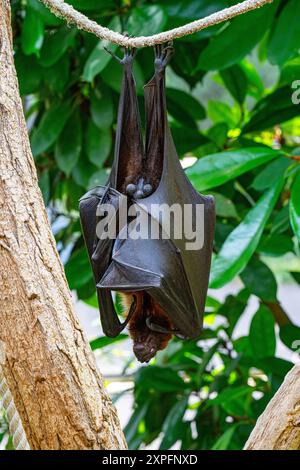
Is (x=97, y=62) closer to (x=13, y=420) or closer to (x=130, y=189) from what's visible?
(x=130, y=189)

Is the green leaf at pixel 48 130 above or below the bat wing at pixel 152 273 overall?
above

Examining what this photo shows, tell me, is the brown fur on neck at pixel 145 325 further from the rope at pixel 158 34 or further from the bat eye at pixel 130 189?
the rope at pixel 158 34

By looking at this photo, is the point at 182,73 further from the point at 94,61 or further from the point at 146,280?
the point at 146,280

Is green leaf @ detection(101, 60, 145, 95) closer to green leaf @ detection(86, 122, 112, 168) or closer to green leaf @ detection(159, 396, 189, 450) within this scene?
green leaf @ detection(86, 122, 112, 168)

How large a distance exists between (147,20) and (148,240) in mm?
1085

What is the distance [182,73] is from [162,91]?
1.50 m

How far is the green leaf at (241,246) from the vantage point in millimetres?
2064

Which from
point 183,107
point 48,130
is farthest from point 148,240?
point 183,107

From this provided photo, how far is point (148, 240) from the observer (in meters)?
1.75

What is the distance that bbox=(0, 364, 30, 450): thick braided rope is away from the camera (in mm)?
1349

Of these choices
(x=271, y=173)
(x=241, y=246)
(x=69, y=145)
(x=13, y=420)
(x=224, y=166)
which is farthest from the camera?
(x=69, y=145)

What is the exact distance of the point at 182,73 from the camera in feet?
10.6

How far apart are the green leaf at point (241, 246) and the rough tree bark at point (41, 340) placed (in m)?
0.69

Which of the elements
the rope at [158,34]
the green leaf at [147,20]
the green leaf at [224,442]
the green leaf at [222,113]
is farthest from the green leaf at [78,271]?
the rope at [158,34]
